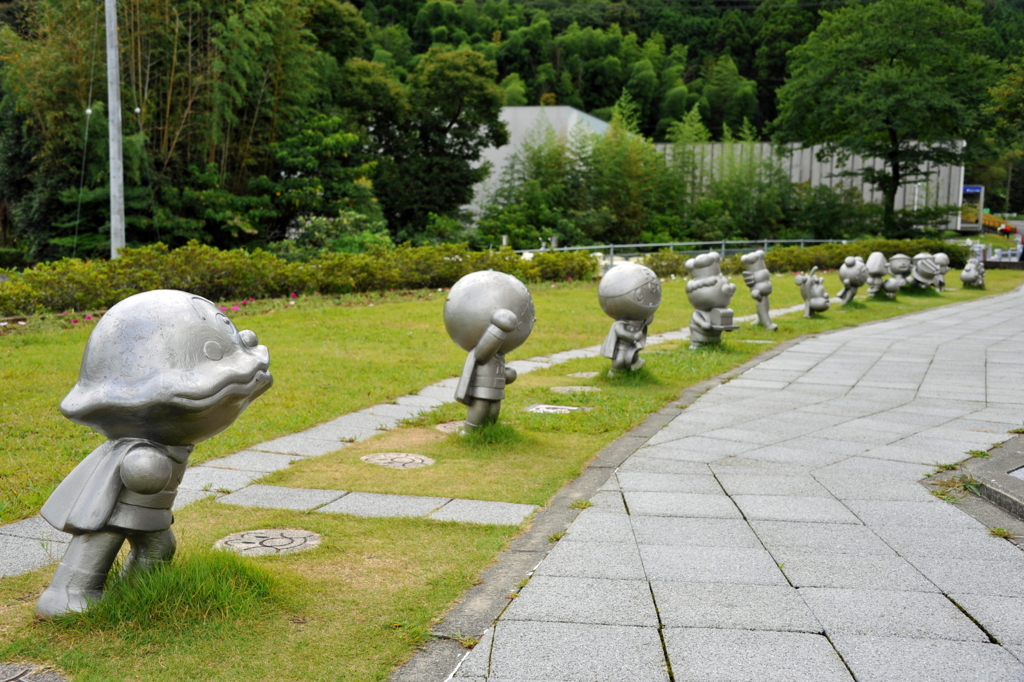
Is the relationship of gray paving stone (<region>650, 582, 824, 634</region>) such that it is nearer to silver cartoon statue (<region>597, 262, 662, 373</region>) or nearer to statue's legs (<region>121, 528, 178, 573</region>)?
statue's legs (<region>121, 528, 178, 573</region>)

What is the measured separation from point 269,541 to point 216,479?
1.12m

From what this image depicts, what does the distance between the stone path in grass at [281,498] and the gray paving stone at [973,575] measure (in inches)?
69.9

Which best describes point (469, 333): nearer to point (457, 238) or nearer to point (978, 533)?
point (978, 533)

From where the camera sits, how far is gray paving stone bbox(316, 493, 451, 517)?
4039mm

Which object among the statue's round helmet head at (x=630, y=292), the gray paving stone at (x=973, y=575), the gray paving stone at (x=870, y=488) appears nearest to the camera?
the gray paving stone at (x=973, y=575)

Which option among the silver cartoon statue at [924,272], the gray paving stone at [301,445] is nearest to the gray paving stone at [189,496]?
the gray paving stone at [301,445]

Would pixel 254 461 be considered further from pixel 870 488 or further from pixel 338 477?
pixel 870 488

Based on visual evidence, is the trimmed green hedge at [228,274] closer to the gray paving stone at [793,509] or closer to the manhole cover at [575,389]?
the manhole cover at [575,389]

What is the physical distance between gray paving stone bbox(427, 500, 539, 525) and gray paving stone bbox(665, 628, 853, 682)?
1.32 metres

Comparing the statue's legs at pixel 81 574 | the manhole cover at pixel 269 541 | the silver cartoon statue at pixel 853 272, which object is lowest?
the manhole cover at pixel 269 541

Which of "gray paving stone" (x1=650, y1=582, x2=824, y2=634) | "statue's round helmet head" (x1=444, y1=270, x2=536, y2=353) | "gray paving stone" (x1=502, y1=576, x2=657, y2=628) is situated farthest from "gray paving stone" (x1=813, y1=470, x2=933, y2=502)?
"statue's round helmet head" (x1=444, y1=270, x2=536, y2=353)

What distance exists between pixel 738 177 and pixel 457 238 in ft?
41.5

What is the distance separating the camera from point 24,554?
11.2 ft

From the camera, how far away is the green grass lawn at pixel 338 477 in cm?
261
